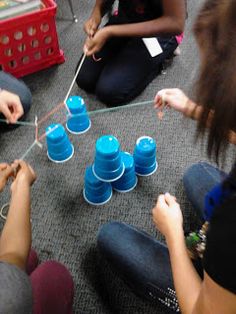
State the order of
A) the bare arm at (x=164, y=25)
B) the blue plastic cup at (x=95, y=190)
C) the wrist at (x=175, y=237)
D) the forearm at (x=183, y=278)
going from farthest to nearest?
the bare arm at (x=164, y=25) < the blue plastic cup at (x=95, y=190) < the wrist at (x=175, y=237) < the forearm at (x=183, y=278)

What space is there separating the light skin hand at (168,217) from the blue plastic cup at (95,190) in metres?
0.29

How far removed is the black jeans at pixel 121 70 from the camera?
1532mm

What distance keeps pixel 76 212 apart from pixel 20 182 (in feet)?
1.07

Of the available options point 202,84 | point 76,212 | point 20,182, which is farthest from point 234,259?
point 76,212

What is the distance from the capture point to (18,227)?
2.84 ft

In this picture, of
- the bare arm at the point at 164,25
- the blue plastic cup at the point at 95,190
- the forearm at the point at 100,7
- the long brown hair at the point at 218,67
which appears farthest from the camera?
the forearm at the point at 100,7

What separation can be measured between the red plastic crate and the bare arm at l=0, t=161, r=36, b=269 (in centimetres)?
75

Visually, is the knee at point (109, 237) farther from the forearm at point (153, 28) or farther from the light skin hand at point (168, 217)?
the forearm at point (153, 28)

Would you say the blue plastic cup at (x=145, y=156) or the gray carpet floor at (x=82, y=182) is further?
the blue plastic cup at (x=145, y=156)

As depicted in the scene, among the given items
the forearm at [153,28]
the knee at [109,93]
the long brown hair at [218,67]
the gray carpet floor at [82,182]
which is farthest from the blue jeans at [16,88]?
Answer: the long brown hair at [218,67]

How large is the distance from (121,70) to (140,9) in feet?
0.88

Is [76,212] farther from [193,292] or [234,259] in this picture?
[234,259]

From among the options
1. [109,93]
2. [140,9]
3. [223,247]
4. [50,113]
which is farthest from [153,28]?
[223,247]

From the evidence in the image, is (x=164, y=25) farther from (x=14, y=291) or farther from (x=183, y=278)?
(x=14, y=291)
